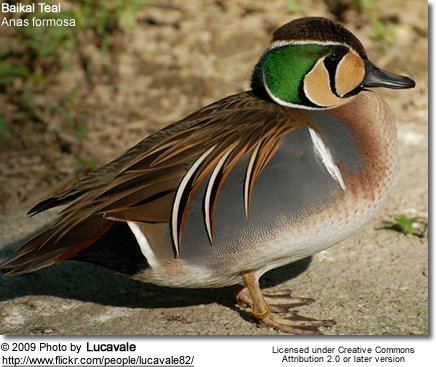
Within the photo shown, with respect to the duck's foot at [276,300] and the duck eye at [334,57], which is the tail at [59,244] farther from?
the duck eye at [334,57]

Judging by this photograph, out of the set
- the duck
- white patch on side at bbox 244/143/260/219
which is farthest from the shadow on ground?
white patch on side at bbox 244/143/260/219

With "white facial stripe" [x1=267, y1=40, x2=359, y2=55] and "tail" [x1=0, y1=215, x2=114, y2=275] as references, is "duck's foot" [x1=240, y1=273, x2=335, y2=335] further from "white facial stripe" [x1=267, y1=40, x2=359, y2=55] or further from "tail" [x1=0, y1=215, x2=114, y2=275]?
"white facial stripe" [x1=267, y1=40, x2=359, y2=55]

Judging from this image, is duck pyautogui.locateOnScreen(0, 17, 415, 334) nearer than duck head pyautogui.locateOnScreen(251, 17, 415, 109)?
Yes

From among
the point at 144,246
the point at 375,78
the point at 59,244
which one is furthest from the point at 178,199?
the point at 375,78

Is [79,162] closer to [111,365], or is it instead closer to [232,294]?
[232,294]

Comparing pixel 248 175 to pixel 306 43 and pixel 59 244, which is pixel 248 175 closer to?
pixel 306 43

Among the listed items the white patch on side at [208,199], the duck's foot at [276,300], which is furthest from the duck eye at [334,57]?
the duck's foot at [276,300]
